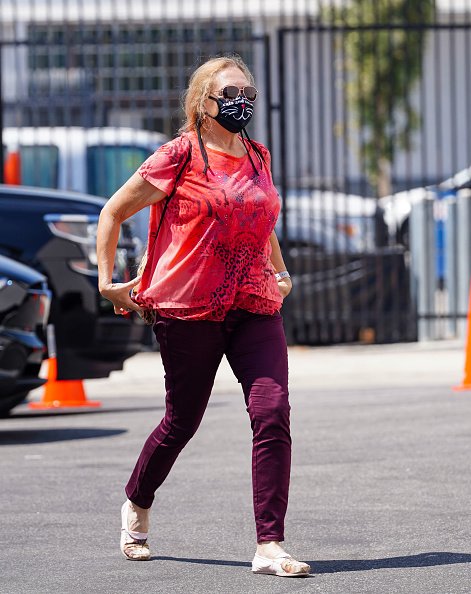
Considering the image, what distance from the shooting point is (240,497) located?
6.72 metres

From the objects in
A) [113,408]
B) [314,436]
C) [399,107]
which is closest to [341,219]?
[113,408]

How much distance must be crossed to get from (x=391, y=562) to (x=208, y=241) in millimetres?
1239

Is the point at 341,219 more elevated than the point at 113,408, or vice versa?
the point at 341,219

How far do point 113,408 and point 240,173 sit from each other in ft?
18.0

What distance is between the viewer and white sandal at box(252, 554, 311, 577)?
5008 mm

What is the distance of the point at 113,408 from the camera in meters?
10.6

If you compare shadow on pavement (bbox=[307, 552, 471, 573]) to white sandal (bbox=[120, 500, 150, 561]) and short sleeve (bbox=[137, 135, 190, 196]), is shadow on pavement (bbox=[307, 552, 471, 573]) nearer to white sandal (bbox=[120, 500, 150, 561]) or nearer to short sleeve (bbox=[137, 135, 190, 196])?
white sandal (bbox=[120, 500, 150, 561])

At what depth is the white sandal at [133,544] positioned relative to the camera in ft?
17.7

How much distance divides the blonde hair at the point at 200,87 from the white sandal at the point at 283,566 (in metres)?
1.50

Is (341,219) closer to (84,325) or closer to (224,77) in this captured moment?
(84,325)

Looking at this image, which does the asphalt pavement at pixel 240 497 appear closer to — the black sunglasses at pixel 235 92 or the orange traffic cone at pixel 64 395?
the orange traffic cone at pixel 64 395

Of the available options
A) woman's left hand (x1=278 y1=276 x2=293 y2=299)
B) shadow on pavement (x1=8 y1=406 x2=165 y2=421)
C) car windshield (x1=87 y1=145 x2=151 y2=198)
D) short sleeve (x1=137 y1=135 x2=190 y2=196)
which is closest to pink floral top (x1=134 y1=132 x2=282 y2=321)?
short sleeve (x1=137 y1=135 x2=190 y2=196)

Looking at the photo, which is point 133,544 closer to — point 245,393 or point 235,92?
point 245,393

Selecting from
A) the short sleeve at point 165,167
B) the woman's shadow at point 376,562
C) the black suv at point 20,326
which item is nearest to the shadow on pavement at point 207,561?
the woman's shadow at point 376,562
